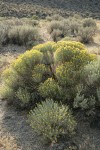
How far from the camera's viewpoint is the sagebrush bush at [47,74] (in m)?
6.67

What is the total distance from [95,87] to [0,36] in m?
6.58

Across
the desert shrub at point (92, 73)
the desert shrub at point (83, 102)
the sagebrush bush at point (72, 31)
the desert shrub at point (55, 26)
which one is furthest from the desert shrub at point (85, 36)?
the desert shrub at point (83, 102)

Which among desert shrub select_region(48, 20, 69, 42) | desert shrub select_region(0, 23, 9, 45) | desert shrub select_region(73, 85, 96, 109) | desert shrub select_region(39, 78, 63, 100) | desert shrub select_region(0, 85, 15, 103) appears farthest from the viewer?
desert shrub select_region(48, 20, 69, 42)

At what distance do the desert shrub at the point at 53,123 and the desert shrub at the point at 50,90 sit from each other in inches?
27.2

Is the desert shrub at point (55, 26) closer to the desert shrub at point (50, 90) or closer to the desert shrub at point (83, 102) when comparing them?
the desert shrub at point (50, 90)

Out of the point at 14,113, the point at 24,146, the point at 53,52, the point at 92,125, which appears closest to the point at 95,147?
the point at 92,125

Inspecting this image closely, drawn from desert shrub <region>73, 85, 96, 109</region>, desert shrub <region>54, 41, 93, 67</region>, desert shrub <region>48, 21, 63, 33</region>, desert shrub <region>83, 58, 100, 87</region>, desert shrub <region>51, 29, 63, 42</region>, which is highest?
desert shrub <region>54, 41, 93, 67</region>

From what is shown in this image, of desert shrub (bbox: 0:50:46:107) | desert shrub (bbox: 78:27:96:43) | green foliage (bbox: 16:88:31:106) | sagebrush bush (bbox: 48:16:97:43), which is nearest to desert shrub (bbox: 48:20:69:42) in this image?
sagebrush bush (bbox: 48:16:97:43)

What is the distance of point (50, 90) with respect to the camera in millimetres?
6676

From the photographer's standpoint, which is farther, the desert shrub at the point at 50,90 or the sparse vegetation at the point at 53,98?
the desert shrub at the point at 50,90

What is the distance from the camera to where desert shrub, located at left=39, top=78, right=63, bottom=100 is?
666 centimetres

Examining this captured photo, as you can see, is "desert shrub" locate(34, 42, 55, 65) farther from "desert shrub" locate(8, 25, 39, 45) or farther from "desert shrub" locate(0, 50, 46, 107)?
"desert shrub" locate(8, 25, 39, 45)

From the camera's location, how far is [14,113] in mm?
7020

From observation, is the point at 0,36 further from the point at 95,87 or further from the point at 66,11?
the point at 66,11
